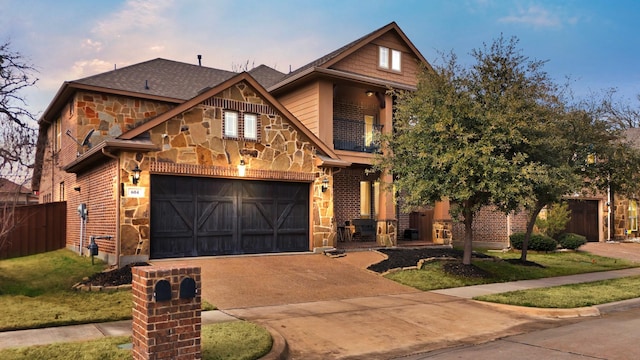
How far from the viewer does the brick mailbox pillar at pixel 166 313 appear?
5.55m

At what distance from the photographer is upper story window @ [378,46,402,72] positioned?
2062cm

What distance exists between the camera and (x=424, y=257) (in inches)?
653

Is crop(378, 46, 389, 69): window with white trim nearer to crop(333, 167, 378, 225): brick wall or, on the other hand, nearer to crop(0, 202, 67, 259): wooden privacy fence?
crop(333, 167, 378, 225): brick wall

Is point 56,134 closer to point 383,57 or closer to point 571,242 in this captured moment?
point 383,57

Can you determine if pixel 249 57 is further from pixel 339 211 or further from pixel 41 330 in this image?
pixel 41 330

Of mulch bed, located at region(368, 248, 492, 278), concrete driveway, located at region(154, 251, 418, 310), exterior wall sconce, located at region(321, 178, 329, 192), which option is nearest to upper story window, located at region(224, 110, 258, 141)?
exterior wall sconce, located at region(321, 178, 329, 192)

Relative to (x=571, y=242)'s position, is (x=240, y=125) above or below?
above

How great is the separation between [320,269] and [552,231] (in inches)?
585

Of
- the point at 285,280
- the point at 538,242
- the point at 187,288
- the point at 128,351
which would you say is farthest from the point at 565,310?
the point at 538,242

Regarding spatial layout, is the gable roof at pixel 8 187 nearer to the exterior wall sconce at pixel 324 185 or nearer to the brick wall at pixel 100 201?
the brick wall at pixel 100 201

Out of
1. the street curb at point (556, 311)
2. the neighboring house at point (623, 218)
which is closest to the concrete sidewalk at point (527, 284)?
the street curb at point (556, 311)

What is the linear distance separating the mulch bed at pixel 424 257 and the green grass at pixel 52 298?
24.6 ft

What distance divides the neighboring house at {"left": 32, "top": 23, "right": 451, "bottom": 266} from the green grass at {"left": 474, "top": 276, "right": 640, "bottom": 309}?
607cm

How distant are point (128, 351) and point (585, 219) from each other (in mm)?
28623
